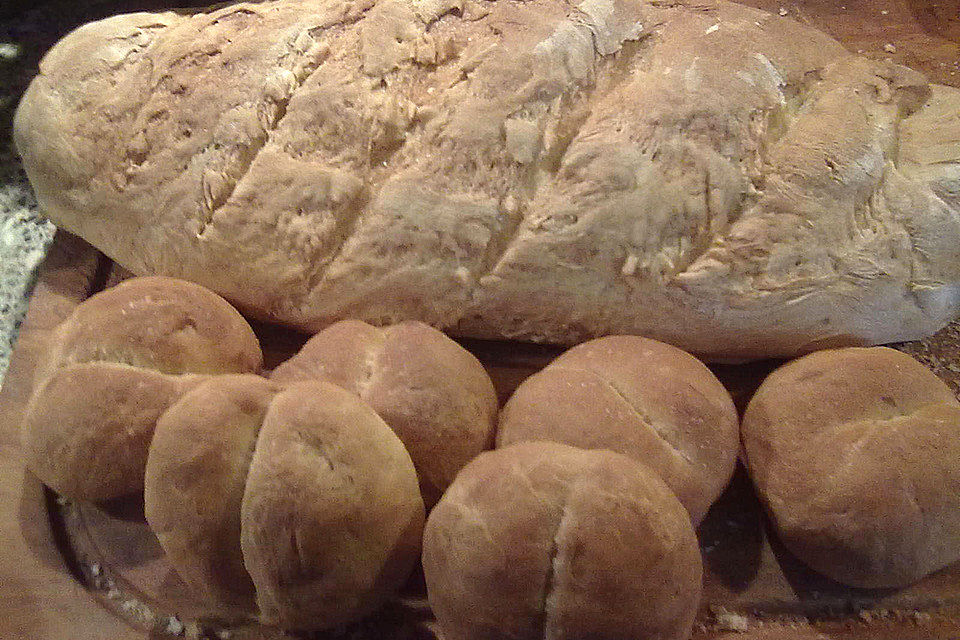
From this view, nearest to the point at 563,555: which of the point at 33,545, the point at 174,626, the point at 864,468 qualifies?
the point at 864,468

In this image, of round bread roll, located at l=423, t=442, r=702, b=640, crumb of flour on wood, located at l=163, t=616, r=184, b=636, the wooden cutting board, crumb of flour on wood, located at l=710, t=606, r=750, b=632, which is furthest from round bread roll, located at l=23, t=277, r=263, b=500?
crumb of flour on wood, located at l=710, t=606, r=750, b=632

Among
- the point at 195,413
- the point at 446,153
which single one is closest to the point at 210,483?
the point at 195,413

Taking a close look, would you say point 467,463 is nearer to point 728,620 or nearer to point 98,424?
point 728,620

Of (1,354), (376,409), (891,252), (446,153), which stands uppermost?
(446,153)

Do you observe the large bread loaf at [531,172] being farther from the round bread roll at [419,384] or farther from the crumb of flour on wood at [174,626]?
the crumb of flour on wood at [174,626]

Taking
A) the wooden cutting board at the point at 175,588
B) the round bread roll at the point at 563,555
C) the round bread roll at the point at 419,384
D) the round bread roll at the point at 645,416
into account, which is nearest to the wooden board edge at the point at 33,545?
the wooden cutting board at the point at 175,588

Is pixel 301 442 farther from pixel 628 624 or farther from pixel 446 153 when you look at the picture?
pixel 446 153
